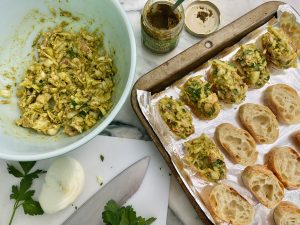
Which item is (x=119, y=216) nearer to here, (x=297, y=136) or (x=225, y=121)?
(x=225, y=121)

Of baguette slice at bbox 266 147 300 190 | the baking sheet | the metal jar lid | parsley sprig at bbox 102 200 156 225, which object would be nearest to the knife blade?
parsley sprig at bbox 102 200 156 225

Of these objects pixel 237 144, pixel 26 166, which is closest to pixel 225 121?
pixel 237 144

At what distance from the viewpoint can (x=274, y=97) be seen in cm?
185

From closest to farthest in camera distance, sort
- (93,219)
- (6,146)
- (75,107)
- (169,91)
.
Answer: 1. (6,146)
2. (75,107)
3. (93,219)
4. (169,91)

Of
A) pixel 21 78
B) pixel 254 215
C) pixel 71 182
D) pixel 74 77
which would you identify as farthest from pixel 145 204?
pixel 21 78

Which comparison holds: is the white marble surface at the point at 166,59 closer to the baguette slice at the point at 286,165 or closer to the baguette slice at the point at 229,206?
the baguette slice at the point at 229,206

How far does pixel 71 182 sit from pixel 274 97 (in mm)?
1045

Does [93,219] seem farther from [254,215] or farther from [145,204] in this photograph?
[254,215]

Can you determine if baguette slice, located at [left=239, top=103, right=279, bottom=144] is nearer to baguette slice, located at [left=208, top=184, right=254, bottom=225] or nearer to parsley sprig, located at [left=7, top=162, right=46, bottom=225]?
baguette slice, located at [left=208, top=184, right=254, bottom=225]

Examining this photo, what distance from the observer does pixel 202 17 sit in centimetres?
199

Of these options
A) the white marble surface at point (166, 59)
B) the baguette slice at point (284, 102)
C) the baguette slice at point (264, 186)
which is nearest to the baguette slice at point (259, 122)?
the baguette slice at point (284, 102)

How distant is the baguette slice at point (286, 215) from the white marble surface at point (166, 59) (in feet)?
1.16

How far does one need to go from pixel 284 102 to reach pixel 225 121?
308 mm

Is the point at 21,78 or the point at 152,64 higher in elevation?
the point at 21,78
